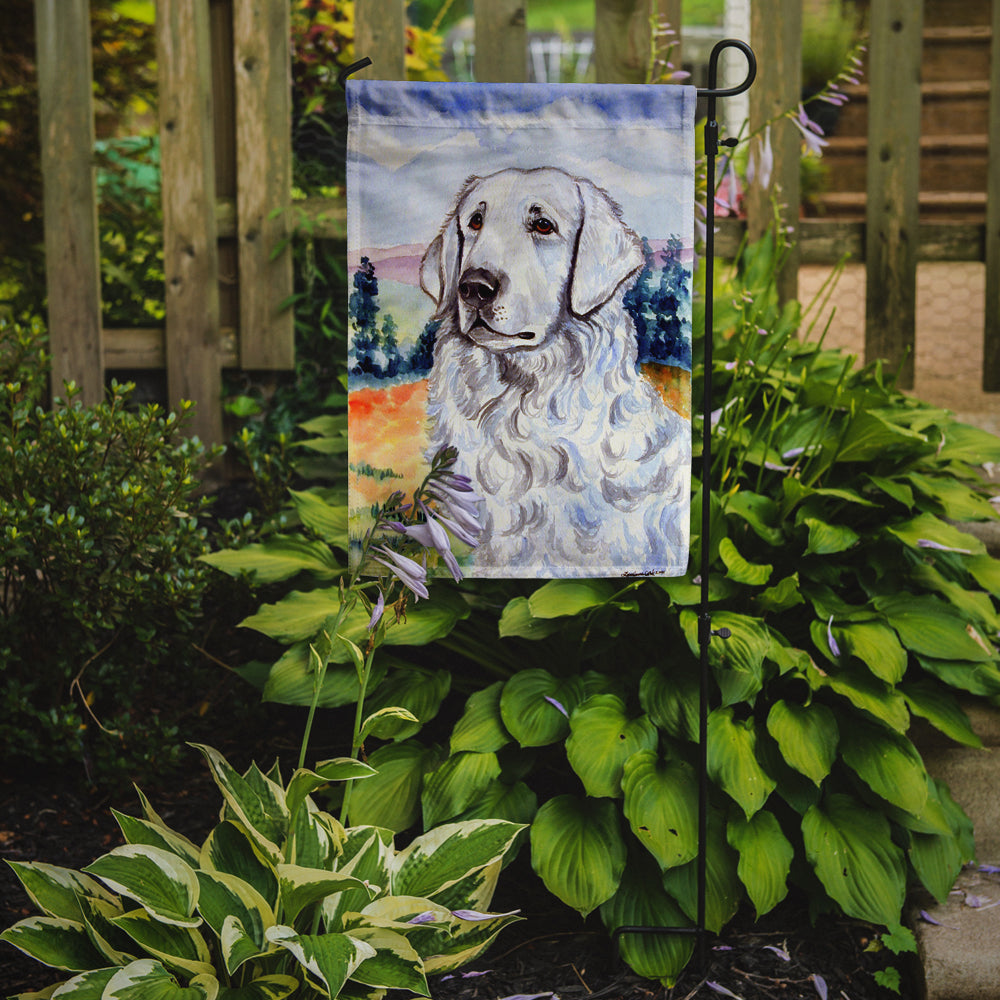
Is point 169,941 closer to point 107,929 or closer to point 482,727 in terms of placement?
point 107,929

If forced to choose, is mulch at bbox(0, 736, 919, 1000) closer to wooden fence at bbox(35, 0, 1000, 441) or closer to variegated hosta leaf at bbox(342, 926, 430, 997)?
variegated hosta leaf at bbox(342, 926, 430, 997)

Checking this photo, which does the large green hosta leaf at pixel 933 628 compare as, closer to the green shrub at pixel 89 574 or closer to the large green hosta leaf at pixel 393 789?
the large green hosta leaf at pixel 393 789

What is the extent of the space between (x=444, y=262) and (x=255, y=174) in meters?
1.82

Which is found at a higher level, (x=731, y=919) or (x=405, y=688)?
(x=405, y=688)

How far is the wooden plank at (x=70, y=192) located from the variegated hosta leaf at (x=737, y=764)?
2.25m

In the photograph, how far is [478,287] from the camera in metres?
1.75

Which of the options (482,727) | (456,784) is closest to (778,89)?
(482,727)

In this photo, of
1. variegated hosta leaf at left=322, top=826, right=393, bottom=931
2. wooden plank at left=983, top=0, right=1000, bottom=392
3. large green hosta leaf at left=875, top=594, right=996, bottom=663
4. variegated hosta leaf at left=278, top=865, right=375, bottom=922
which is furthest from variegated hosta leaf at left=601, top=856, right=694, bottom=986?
wooden plank at left=983, top=0, right=1000, bottom=392

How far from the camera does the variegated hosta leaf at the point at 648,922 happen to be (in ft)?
6.11

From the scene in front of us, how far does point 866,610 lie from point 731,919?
0.68 m

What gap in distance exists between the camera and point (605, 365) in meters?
1.79

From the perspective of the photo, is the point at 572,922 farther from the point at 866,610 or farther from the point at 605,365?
the point at 605,365

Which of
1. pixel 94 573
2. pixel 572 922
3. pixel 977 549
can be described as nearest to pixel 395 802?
pixel 572 922

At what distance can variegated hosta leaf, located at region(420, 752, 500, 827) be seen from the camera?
6.27 ft
